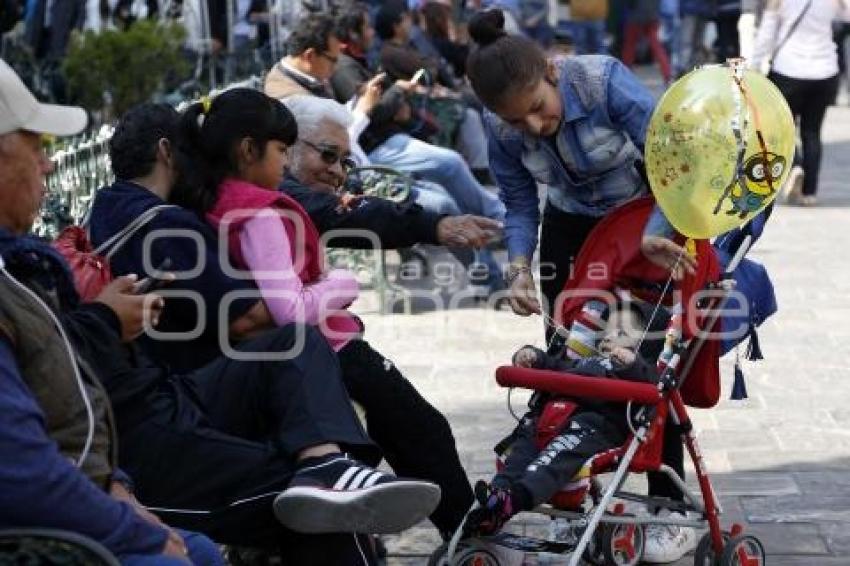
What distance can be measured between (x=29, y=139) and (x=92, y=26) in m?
11.2

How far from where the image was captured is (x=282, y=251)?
492cm

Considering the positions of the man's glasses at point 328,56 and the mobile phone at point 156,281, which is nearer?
the mobile phone at point 156,281

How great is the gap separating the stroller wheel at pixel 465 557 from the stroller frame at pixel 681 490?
0.6 inches

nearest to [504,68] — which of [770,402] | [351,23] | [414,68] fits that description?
[770,402]

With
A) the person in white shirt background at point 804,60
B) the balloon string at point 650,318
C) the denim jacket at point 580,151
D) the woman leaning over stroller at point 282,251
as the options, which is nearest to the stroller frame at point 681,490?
the balloon string at point 650,318

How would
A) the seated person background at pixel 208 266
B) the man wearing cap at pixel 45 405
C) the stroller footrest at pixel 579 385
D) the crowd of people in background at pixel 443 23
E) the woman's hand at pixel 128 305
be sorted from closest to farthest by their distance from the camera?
the man wearing cap at pixel 45 405 → the woman's hand at pixel 128 305 → the seated person background at pixel 208 266 → the stroller footrest at pixel 579 385 → the crowd of people in background at pixel 443 23

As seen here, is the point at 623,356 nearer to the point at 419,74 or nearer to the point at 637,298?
the point at 637,298

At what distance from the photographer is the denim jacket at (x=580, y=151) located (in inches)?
210

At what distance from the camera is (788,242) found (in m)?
11.3

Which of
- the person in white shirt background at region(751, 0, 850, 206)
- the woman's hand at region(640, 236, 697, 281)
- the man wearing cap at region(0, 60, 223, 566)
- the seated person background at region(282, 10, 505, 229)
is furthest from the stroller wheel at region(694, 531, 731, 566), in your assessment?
the person in white shirt background at region(751, 0, 850, 206)

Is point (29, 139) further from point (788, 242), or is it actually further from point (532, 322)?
point (788, 242)

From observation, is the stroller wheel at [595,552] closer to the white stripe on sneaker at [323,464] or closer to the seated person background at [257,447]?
the seated person background at [257,447]

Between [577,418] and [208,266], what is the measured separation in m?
1.05

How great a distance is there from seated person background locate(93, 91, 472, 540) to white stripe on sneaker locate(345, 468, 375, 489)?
339 mm
